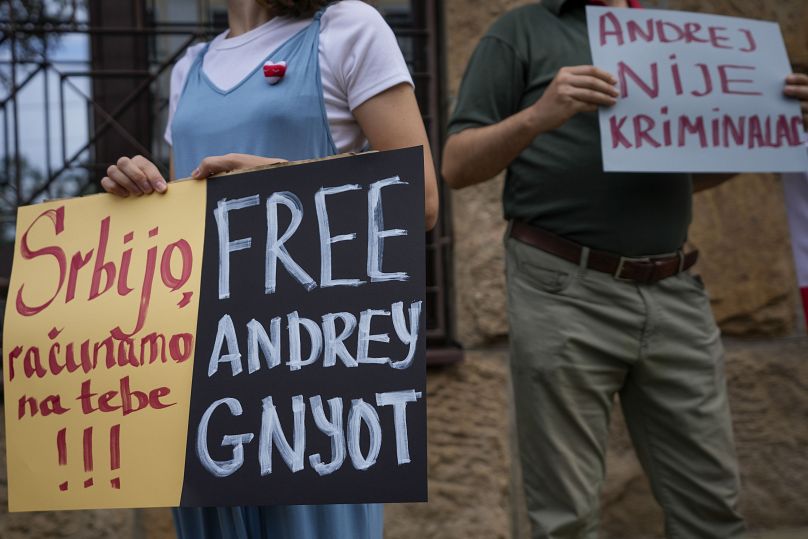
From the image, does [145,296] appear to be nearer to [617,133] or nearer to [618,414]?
[617,133]

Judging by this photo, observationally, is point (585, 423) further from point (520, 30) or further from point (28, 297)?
point (28, 297)

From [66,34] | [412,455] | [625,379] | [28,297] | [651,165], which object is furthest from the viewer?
[66,34]

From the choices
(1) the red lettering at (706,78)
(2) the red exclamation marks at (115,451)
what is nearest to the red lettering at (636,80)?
(1) the red lettering at (706,78)

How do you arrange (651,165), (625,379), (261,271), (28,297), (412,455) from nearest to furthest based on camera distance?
(412,455) → (261,271) → (28,297) → (651,165) → (625,379)

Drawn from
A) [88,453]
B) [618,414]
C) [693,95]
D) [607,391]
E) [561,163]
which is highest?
[693,95]

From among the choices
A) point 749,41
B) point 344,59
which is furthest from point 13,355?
point 749,41

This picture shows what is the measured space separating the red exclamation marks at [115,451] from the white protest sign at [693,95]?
1188 mm

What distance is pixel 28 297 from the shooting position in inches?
65.5

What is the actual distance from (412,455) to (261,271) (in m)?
0.35

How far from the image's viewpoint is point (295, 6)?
172 cm

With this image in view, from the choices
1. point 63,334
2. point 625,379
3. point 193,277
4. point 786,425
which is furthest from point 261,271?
point 786,425

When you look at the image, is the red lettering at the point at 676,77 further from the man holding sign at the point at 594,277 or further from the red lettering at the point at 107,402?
the red lettering at the point at 107,402

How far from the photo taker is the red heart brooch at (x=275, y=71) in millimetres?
1637

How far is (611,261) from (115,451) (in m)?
1.22
